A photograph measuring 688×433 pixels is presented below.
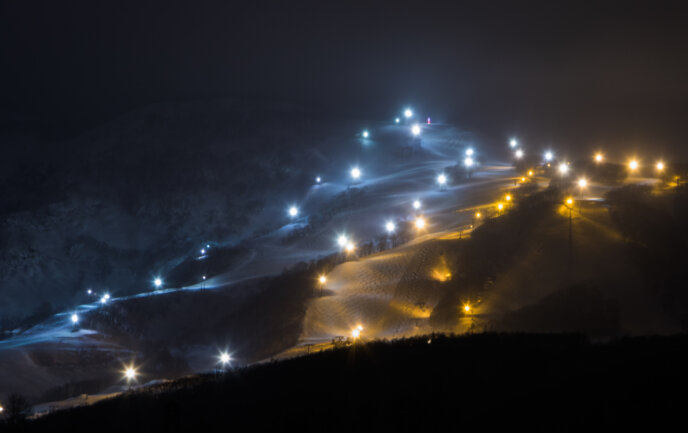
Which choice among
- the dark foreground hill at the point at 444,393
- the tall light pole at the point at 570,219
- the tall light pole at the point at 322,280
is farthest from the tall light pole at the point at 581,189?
the dark foreground hill at the point at 444,393

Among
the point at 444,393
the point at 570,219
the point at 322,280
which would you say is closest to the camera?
the point at 444,393

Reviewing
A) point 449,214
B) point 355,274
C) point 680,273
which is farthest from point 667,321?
point 449,214

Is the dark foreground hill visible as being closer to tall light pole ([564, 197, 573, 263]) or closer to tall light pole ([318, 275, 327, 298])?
tall light pole ([564, 197, 573, 263])

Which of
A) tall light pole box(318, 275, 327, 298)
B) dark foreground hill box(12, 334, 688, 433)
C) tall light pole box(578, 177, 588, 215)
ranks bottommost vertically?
dark foreground hill box(12, 334, 688, 433)

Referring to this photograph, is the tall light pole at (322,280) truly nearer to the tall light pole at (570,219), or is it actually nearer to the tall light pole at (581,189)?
the tall light pole at (570,219)

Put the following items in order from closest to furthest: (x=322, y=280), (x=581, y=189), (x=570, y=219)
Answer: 1. (x=570, y=219)
2. (x=322, y=280)
3. (x=581, y=189)

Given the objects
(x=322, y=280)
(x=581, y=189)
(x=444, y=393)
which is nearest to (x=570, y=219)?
(x=581, y=189)

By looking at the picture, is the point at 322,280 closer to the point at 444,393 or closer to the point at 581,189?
the point at 581,189

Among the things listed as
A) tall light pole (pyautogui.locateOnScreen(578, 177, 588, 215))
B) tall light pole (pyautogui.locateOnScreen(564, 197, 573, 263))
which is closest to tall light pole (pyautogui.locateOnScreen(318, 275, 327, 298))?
tall light pole (pyautogui.locateOnScreen(564, 197, 573, 263))
